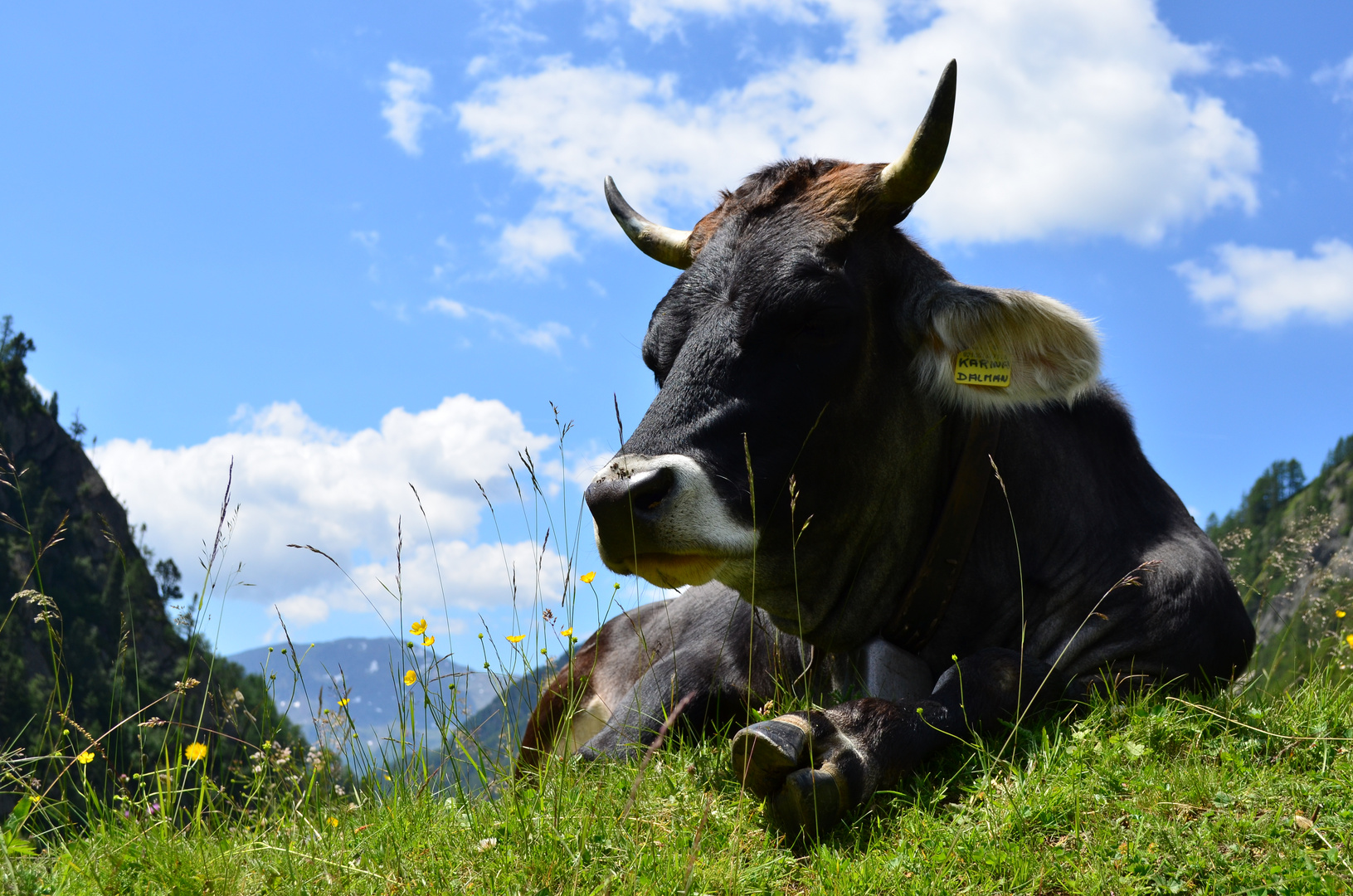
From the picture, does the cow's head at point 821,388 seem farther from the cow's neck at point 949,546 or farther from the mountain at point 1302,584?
the mountain at point 1302,584

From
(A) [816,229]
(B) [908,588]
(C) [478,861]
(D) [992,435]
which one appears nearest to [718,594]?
(B) [908,588]

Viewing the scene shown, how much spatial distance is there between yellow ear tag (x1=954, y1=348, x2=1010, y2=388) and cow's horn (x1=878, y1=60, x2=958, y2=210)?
0.77m

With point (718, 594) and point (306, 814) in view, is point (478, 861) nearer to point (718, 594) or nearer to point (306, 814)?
point (306, 814)

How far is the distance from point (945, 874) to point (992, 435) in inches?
82.8

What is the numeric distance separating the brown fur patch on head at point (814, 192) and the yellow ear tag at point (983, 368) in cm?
75

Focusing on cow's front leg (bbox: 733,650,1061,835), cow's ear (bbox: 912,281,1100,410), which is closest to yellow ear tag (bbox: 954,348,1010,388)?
cow's ear (bbox: 912,281,1100,410)

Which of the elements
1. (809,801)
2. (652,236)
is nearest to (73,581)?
(652,236)

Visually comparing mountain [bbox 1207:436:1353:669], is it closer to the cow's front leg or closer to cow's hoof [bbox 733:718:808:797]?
the cow's front leg

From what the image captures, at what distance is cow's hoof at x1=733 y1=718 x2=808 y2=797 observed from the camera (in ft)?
10.8

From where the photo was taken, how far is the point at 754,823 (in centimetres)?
345

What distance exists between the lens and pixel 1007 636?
14.5ft

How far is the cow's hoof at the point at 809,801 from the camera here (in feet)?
10.7

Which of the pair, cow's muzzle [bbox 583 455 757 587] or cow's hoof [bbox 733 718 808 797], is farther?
cow's muzzle [bbox 583 455 757 587]

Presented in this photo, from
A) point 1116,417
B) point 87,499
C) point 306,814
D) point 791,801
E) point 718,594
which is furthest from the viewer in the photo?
point 87,499
